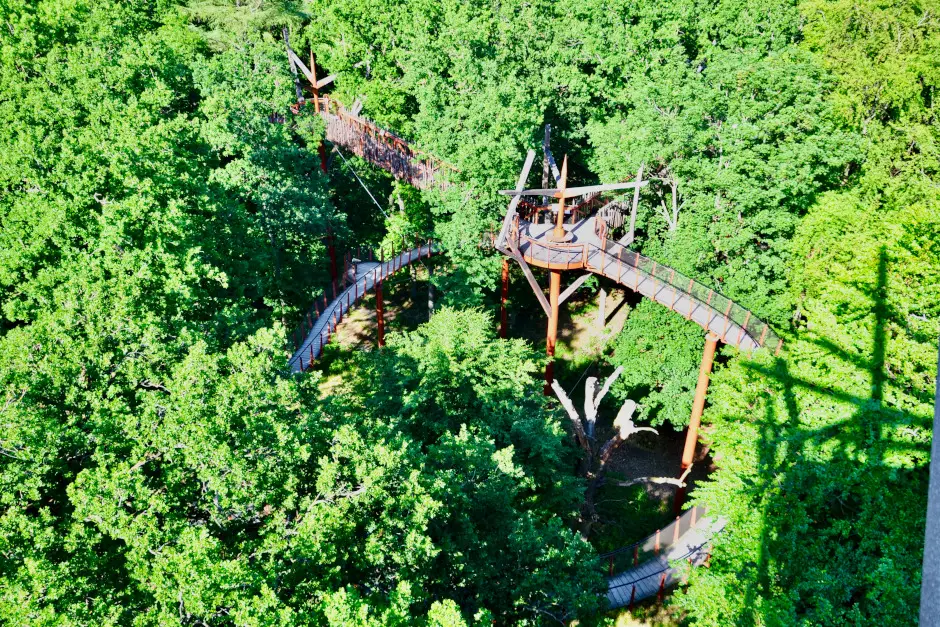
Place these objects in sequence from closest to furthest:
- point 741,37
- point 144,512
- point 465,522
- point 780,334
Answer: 1. point 144,512
2. point 465,522
3. point 780,334
4. point 741,37

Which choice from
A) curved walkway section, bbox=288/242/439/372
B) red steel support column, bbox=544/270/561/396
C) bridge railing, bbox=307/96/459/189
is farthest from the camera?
bridge railing, bbox=307/96/459/189

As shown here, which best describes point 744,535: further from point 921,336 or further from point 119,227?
point 119,227

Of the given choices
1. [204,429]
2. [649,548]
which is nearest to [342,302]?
[649,548]

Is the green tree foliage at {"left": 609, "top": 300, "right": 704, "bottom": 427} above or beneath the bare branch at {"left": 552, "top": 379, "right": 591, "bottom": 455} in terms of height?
above

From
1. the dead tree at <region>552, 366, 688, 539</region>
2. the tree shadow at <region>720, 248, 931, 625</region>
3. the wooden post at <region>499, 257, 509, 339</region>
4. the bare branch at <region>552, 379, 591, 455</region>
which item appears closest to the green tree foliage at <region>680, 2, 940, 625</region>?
the tree shadow at <region>720, 248, 931, 625</region>

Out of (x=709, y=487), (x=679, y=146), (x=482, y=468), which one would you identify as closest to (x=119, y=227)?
(x=482, y=468)

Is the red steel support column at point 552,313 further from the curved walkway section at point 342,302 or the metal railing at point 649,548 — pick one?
the metal railing at point 649,548

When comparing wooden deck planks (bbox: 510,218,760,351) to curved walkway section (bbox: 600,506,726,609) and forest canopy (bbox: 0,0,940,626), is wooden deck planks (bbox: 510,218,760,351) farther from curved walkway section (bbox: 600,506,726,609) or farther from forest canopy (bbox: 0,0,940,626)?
curved walkway section (bbox: 600,506,726,609)
